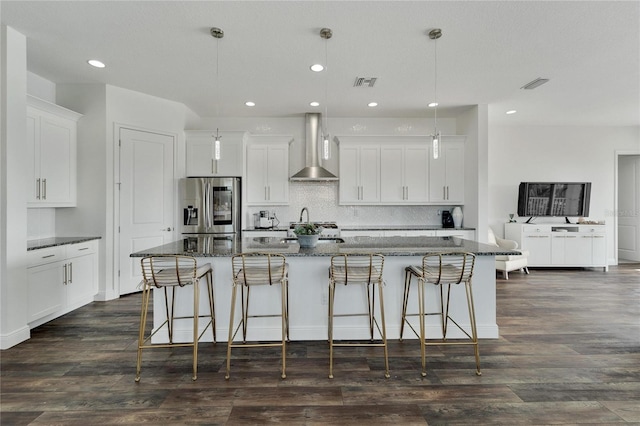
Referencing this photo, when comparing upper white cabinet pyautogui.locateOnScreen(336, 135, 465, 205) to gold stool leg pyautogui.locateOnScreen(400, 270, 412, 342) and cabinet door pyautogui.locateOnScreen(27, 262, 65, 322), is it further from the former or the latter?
cabinet door pyautogui.locateOnScreen(27, 262, 65, 322)

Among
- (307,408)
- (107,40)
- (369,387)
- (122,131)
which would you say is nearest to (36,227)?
(122,131)

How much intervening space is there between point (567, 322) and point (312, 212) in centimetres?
388

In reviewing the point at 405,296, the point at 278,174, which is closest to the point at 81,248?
the point at 278,174

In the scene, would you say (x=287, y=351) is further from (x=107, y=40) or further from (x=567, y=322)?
(x=107, y=40)

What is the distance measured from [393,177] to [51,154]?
15.9ft

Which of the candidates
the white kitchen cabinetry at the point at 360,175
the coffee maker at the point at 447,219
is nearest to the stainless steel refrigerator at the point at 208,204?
the white kitchen cabinetry at the point at 360,175

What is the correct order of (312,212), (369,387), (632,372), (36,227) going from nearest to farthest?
(369,387) < (632,372) < (36,227) < (312,212)

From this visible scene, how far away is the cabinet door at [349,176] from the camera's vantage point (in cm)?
551

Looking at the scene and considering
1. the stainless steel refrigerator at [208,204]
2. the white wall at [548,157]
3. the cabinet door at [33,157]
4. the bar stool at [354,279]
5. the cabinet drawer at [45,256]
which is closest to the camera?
the bar stool at [354,279]

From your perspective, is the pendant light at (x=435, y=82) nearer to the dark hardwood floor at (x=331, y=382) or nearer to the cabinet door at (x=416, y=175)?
the cabinet door at (x=416, y=175)

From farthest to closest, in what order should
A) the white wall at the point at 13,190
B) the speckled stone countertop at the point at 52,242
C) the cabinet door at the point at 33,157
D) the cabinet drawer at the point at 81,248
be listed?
the cabinet drawer at the point at 81,248 → the cabinet door at the point at 33,157 → the speckled stone countertop at the point at 52,242 → the white wall at the point at 13,190

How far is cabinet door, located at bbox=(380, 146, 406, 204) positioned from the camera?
18.1 feet

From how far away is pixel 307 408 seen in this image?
198 centimetres

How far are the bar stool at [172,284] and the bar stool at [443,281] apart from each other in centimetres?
172
